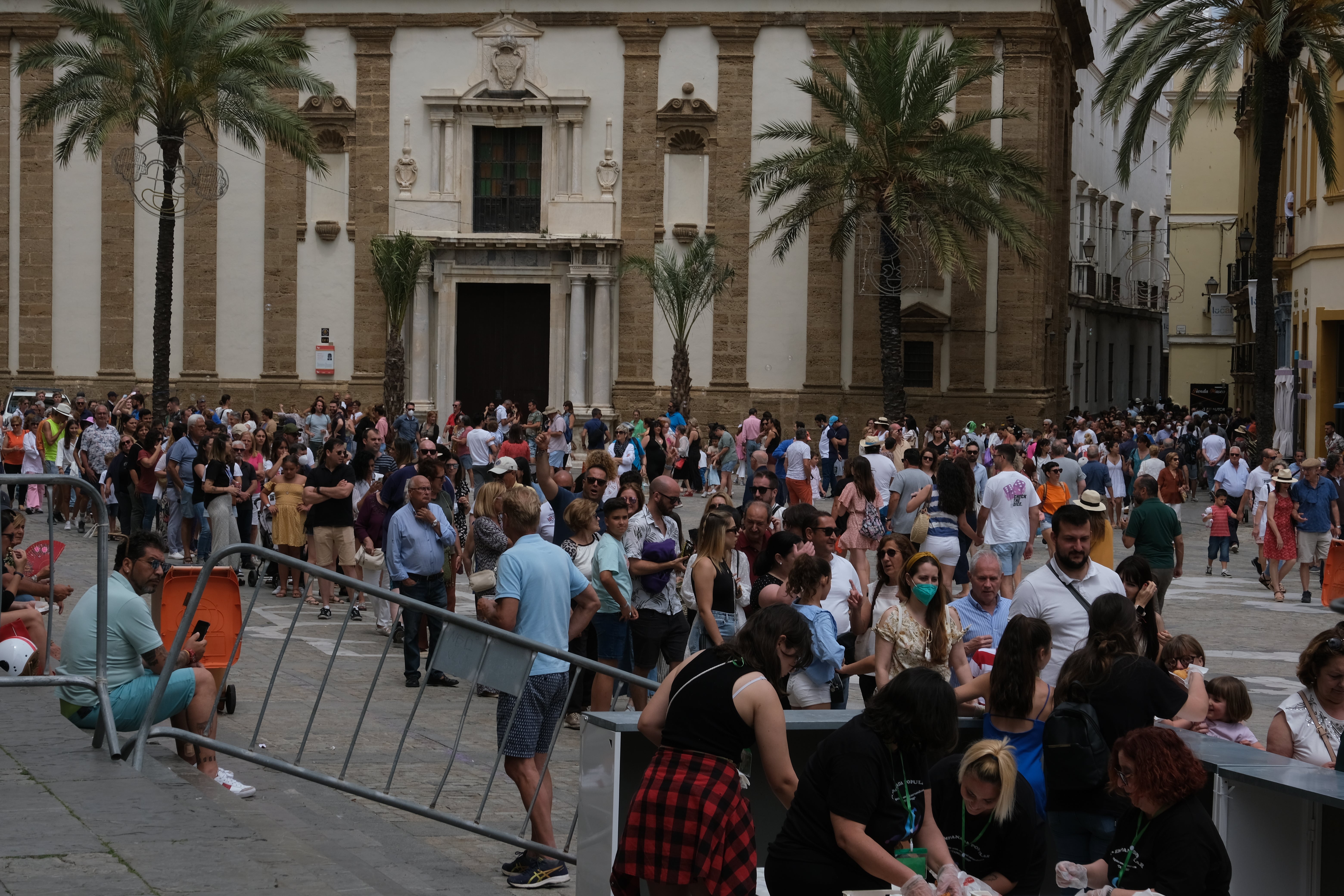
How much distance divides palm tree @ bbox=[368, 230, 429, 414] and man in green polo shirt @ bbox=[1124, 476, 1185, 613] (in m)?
24.8

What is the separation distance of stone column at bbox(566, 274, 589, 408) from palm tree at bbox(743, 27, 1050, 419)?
4.96 metres

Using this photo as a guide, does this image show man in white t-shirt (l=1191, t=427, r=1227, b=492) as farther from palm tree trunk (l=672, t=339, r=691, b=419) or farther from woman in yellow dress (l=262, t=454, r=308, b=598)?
woman in yellow dress (l=262, t=454, r=308, b=598)

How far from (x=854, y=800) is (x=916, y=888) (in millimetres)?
310

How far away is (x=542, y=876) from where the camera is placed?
24.7ft

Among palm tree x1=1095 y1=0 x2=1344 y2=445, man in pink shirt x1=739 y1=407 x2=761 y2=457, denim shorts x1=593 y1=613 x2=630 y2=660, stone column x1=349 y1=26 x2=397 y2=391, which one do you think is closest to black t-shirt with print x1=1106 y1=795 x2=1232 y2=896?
denim shorts x1=593 y1=613 x2=630 y2=660

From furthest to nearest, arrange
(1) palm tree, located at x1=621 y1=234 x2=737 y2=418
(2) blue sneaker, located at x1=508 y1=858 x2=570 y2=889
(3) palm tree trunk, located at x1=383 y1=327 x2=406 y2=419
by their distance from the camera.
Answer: (3) palm tree trunk, located at x1=383 y1=327 x2=406 y2=419
(1) palm tree, located at x1=621 y1=234 x2=737 y2=418
(2) blue sneaker, located at x1=508 y1=858 x2=570 y2=889

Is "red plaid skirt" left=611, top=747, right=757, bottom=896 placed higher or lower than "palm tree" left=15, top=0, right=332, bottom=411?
lower

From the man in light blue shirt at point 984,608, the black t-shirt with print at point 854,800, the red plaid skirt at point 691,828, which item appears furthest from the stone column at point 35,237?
the black t-shirt with print at point 854,800

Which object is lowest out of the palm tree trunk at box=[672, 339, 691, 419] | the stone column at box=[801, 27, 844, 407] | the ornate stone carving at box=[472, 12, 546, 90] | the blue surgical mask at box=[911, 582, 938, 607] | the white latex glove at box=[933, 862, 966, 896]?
the white latex glove at box=[933, 862, 966, 896]

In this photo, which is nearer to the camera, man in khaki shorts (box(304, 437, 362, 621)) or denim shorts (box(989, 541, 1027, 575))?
denim shorts (box(989, 541, 1027, 575))

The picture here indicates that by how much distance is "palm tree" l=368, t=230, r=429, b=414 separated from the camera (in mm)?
36312

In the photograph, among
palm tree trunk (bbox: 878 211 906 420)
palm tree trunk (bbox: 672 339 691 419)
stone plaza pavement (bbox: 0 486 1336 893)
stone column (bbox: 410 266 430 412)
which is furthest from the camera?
stone column (bbox: 410 266 430 412)

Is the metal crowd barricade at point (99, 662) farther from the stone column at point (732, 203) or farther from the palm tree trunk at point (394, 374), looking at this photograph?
the stone column at point (732, 203)

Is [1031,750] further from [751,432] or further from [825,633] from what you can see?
[751,432]
